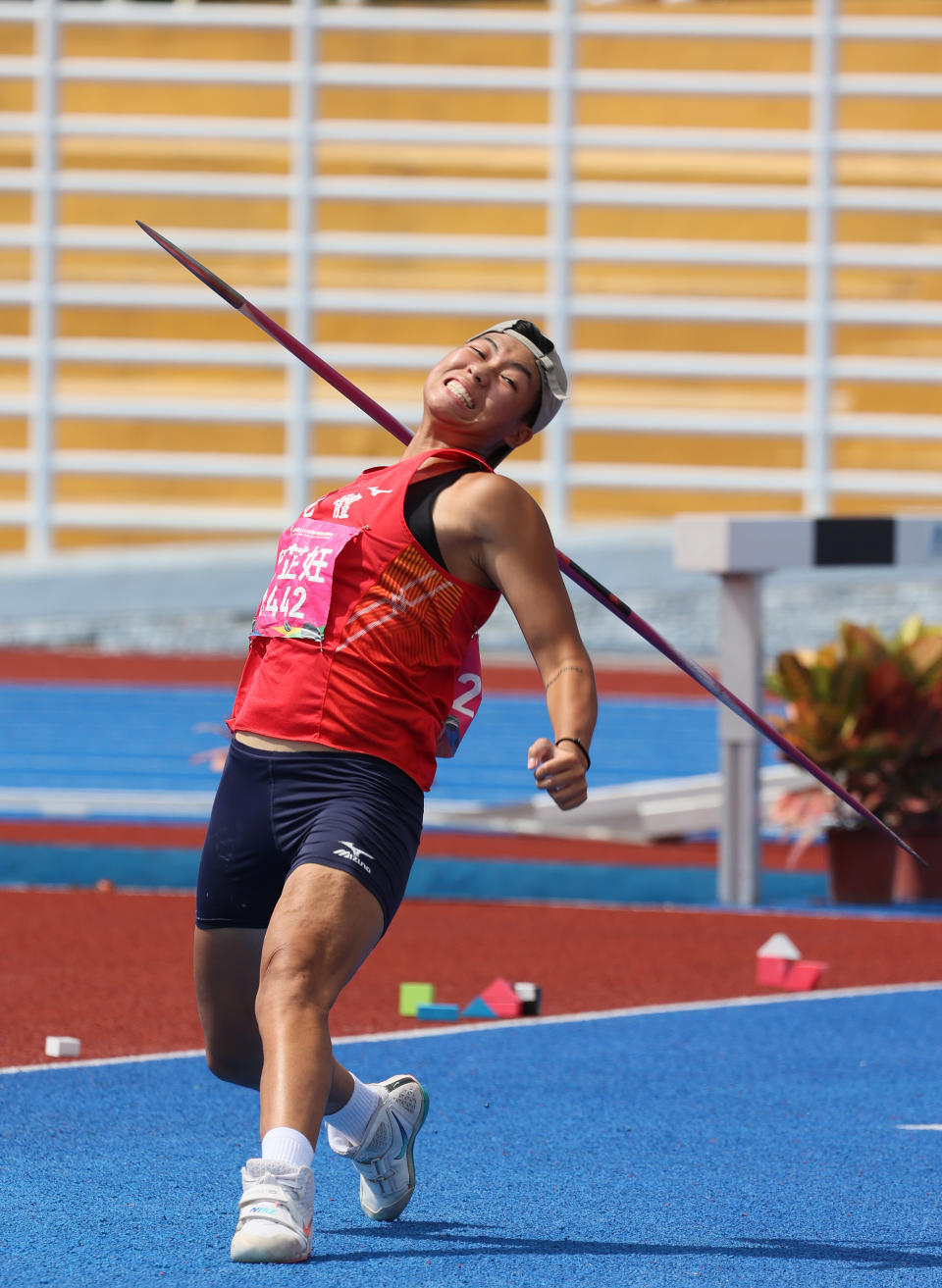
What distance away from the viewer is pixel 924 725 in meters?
8.21

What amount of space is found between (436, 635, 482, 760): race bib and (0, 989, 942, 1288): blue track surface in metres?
0.87

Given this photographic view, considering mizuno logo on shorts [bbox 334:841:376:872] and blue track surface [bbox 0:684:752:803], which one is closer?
mizuno logo on shorts [bbox 334:841:376:872]

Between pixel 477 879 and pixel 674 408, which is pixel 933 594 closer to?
pixel 674 408

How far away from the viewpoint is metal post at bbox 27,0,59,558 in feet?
71.1

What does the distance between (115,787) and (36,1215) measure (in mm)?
7726

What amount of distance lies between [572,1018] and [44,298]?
16.6 m

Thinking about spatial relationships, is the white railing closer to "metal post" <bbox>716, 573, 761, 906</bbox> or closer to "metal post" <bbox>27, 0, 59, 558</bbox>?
"metal post" <bbox>27, 0, 59, 558</bbox>

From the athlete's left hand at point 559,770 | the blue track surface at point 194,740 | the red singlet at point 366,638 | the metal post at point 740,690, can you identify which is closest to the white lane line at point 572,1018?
the metal post at point 740,690

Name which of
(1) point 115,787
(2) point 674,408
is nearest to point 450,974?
(1) point 115,787

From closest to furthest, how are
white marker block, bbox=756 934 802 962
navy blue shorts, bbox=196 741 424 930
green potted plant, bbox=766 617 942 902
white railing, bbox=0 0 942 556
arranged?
navy blue shorts, bbox=196 741 424 930 → white marker block, bbox=756 934 802 962 → green potted plant, bbox=766 617 942 902 → white railing, bbox=0 0 942 556

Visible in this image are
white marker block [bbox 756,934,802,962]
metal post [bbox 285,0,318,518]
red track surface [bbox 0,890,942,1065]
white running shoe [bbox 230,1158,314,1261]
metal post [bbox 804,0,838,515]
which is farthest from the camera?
metal post [bbox 285,0,318,518]

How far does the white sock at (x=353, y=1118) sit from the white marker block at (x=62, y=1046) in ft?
5.88

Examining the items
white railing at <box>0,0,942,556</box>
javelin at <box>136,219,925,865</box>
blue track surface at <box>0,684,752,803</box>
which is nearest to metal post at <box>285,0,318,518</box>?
white railing at <box>0,0,942,556</box>

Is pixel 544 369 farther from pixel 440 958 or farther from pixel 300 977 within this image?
pixel 440 958
